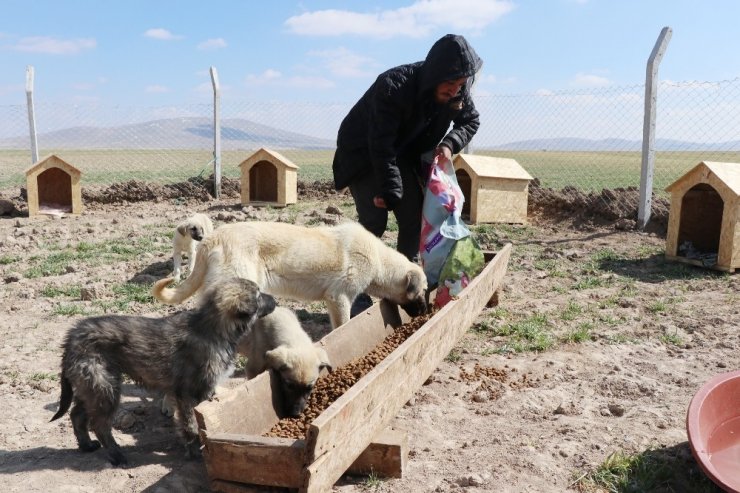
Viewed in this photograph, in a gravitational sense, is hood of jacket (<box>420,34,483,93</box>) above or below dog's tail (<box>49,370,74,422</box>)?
above

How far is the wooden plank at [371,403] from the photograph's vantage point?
9.00 feet

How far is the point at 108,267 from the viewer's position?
788 centimetres

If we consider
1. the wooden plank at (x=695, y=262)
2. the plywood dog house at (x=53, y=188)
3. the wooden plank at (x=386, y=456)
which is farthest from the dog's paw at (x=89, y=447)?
the plywood dog house at (x=53, y=188)

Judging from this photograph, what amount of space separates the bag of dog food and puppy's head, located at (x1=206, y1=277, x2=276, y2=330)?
239cm

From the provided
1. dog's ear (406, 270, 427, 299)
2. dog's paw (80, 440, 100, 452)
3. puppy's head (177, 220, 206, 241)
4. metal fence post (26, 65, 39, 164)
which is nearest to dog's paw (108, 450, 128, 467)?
dog's paw (80, 440, 100, 452)

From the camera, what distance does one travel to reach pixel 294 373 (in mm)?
3727

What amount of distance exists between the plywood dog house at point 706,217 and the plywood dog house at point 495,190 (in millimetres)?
2932

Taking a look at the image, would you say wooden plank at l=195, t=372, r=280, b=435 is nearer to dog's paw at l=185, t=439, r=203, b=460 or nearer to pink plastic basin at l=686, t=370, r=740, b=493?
dog's paw at l=185, t=439, r=203, b=460

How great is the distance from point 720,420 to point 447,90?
10.5ft

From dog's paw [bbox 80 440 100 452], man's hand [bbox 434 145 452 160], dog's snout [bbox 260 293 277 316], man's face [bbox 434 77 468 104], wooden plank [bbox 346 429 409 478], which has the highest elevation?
man's face [bbox 434 77 468 104]

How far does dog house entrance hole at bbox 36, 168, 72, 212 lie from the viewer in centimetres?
1332

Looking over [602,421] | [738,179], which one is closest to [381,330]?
[602,421]

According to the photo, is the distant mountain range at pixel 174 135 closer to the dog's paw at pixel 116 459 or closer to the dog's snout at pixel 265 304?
the dog's snout at pixel 265 304

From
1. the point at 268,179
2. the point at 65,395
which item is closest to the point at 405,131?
the point at 65,395
